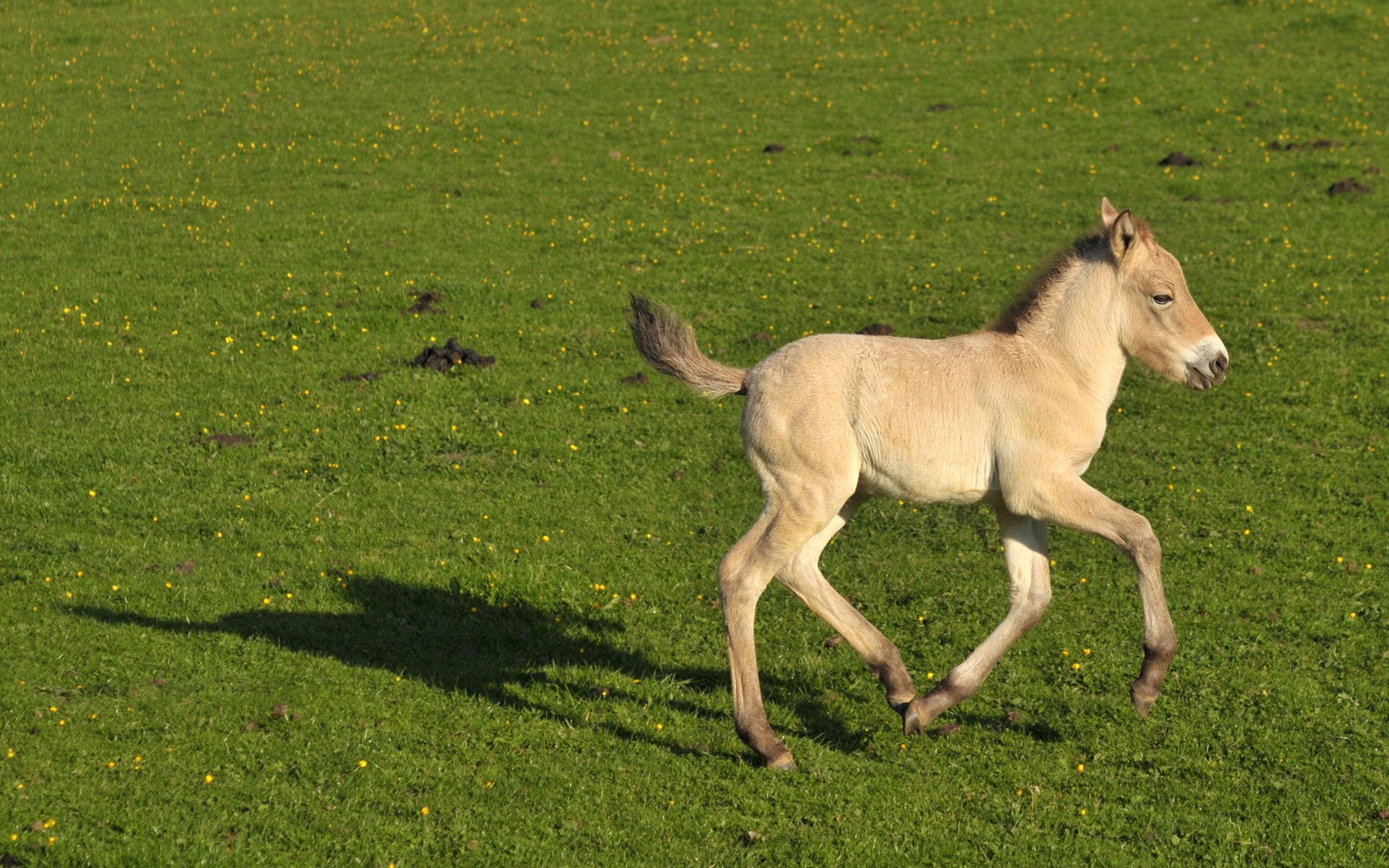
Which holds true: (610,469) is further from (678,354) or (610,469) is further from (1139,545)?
(1139,545)

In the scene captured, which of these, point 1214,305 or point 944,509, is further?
point 1214,305

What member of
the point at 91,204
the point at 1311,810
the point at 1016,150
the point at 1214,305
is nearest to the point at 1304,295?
the point at 1214,305

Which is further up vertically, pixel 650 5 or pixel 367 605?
pixel 650 5

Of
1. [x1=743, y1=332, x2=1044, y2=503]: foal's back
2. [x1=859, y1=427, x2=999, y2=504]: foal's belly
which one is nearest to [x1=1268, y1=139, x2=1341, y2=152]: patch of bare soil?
[x1=743, y1=332, x2=1044, y2=503]: foal's back

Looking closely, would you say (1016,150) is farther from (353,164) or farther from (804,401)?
(804,401)

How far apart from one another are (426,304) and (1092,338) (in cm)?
1052

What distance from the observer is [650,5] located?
31.0 metres

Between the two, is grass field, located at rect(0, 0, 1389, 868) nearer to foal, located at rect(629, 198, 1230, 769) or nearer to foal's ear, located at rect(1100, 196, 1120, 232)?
foal, located at rect(629, 198, 1230, 769)

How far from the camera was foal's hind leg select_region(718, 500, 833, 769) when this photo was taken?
703cm

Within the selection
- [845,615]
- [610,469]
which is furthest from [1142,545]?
[610,469]

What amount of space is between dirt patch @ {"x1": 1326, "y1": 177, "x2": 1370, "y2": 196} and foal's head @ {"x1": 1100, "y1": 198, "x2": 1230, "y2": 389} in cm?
1470

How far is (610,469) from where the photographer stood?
39.7 feet

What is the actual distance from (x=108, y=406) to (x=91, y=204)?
8361 millimetres

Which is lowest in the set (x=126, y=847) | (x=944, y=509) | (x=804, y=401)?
(x=944, y=509)
